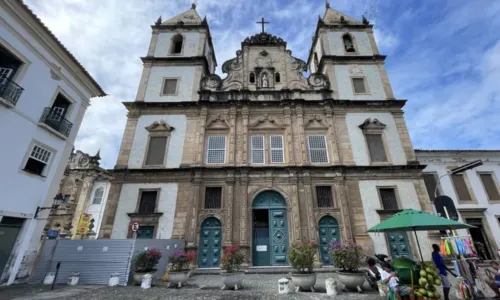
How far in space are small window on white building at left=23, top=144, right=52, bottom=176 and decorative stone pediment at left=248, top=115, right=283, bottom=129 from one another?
38.9 ft

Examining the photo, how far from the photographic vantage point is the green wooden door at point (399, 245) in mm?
13945

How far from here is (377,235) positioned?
46.9 ft

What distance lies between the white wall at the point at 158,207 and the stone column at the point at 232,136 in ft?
13.3

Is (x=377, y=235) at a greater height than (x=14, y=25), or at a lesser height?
lesser

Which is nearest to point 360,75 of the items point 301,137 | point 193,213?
point 301,137

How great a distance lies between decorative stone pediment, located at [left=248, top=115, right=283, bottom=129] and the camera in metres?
17.5

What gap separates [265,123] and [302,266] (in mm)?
10966

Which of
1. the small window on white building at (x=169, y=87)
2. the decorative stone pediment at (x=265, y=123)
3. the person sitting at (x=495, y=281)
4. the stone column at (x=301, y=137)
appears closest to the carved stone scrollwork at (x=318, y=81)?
the stone column at (x=301, y=137)

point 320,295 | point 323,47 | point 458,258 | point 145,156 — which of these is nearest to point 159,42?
point 145,156

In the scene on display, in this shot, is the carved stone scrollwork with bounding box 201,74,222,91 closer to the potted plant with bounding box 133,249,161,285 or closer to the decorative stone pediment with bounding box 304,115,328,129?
the decorative stone pediment with bounding box 304,115,328,129

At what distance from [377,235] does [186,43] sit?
2166cm

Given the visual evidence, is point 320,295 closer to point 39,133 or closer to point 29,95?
point 39,133

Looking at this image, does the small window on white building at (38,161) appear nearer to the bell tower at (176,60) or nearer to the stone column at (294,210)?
the bell tower at (176,60)

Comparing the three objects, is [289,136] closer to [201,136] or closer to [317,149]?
[317,149]
